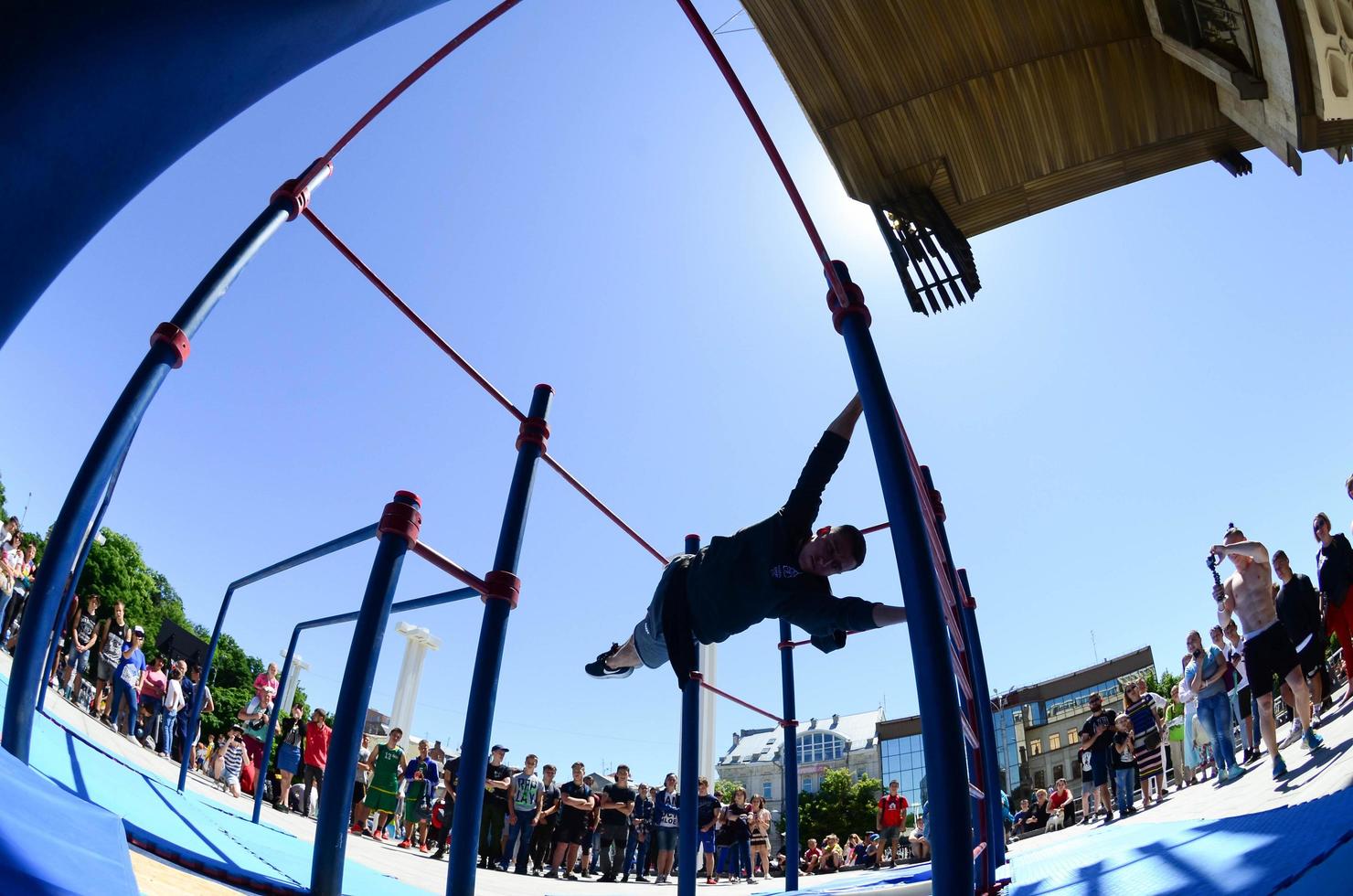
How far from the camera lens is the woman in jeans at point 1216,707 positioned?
6078mm

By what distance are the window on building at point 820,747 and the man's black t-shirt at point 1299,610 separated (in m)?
51.1

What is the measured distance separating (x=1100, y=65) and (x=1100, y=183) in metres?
1.15

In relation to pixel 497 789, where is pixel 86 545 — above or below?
above

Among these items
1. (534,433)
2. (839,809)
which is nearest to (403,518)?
(534,433)

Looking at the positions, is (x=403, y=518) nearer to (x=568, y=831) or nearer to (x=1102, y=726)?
(x=568, y=831)

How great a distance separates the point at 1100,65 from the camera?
6973 mm

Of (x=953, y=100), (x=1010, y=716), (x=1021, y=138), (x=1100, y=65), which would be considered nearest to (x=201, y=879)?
(x=953, y=100)

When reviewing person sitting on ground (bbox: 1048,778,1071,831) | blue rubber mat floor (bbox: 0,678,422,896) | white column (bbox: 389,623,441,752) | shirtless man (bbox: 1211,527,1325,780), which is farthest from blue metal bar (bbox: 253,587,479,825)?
white column (bbox: 389,623,441,752)

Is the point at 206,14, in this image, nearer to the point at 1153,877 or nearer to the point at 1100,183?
the point at 1153,877

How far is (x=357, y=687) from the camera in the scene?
239 cm

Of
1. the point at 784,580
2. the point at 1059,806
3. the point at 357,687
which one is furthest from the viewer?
the point at 1059,806

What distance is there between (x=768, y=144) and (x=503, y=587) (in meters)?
2.06

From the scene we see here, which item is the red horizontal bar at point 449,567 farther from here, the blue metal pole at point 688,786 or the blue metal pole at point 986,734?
the blue metal pole at point 986,734

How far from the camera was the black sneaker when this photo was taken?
4652mm
